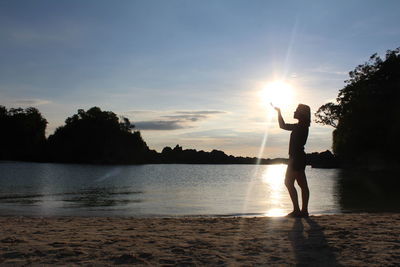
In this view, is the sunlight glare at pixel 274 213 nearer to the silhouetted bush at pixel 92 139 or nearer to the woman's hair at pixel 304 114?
the woman's hair at pixel 304 114

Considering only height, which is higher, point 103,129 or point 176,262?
point 103,129

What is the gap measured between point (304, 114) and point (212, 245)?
13.9ft

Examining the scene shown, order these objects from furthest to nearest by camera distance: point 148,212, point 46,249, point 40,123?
point 40,123 → point 148,212 → point 46,249

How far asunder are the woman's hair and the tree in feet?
169

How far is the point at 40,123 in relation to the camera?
131875 mm

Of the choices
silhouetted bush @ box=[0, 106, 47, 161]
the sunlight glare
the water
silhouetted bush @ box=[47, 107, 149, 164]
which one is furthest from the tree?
silhouetted bush @ box=[0, 106, 47, 161]

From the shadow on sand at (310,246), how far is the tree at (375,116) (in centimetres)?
5332

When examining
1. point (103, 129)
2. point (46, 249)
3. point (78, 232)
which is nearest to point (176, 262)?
point (46, 249)

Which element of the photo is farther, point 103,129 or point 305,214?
point 103,129

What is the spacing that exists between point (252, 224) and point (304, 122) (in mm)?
2605

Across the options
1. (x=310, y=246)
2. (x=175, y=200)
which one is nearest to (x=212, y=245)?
(x=310, y=246)

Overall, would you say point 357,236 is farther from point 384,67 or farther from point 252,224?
point 384,67

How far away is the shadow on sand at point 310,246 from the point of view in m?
5.55

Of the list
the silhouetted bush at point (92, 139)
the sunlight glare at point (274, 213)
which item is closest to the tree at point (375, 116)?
the sunlight glare at point (274, 213)
